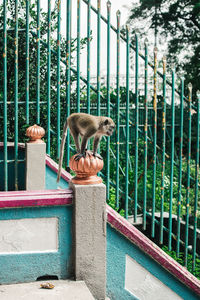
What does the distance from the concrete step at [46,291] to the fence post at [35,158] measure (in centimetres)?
163

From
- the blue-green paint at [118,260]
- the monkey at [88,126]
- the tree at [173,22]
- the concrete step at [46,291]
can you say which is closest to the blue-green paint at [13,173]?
the monkey at [88,126]

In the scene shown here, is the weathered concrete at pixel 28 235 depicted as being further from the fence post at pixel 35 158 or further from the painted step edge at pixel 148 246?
the fence post at pixel 35 158

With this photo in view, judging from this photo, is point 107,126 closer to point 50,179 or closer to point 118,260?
point 118,260

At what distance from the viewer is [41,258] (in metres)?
2.82

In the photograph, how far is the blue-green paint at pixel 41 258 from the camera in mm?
2756

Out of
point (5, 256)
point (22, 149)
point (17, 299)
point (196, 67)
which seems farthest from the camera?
point (196, 67)

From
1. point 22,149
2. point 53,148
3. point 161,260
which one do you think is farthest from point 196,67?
point 161,260

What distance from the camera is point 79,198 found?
112 inches

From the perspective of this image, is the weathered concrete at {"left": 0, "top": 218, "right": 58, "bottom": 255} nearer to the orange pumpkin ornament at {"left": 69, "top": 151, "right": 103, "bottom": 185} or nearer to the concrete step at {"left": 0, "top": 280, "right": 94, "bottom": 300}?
the concrete step at {"left": 0, "top": 280, "right": 94, "bottom": 300}

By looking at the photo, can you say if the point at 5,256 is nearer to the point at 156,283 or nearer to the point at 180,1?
the point at 156,283

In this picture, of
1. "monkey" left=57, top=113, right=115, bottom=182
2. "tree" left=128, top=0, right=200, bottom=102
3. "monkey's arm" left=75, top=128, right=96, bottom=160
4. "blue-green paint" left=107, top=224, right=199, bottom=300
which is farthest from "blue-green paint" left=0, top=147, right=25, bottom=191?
"tree" left=128, top=0, right=200, bottom=102

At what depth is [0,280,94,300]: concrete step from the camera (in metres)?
2.59

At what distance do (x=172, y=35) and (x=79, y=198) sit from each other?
19336mm

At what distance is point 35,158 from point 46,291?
5.84 feet
